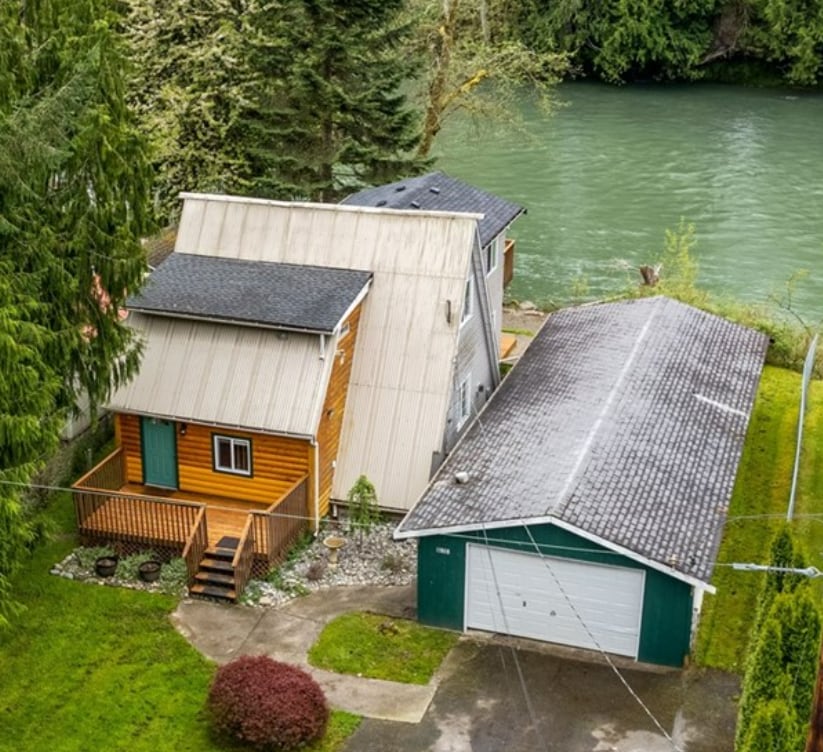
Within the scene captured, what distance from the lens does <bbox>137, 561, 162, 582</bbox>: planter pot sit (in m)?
21.4

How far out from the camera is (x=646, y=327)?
89.0 ft

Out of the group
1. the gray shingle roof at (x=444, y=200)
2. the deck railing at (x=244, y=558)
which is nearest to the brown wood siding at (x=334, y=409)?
the deck railing at (x=244, y=558)

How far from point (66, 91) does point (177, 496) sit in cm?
863

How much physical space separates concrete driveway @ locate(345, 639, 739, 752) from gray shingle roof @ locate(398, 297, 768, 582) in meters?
1.98

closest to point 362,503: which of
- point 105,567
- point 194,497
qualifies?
point 194,497

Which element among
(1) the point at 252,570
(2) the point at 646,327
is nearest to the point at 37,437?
(1) the point at 252,570

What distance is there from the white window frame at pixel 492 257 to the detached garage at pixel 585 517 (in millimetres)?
4701

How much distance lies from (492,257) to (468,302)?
13.5 ft

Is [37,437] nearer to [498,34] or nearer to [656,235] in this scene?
[656,235]

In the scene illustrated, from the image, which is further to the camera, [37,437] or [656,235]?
[656,235]

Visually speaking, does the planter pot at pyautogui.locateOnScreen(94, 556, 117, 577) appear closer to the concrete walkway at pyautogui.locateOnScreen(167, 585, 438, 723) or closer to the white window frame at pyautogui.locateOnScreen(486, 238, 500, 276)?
the concrete walkway at pyautogui.locateOnScreen(167, 585, 438, 723)

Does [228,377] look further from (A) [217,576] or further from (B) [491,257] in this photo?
(B) [491,257]

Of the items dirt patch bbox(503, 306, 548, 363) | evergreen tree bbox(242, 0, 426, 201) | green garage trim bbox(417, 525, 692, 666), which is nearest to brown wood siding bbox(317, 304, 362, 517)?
green garage trim bbox(417, 525, 692, 666)

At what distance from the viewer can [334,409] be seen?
23188 millimetres
